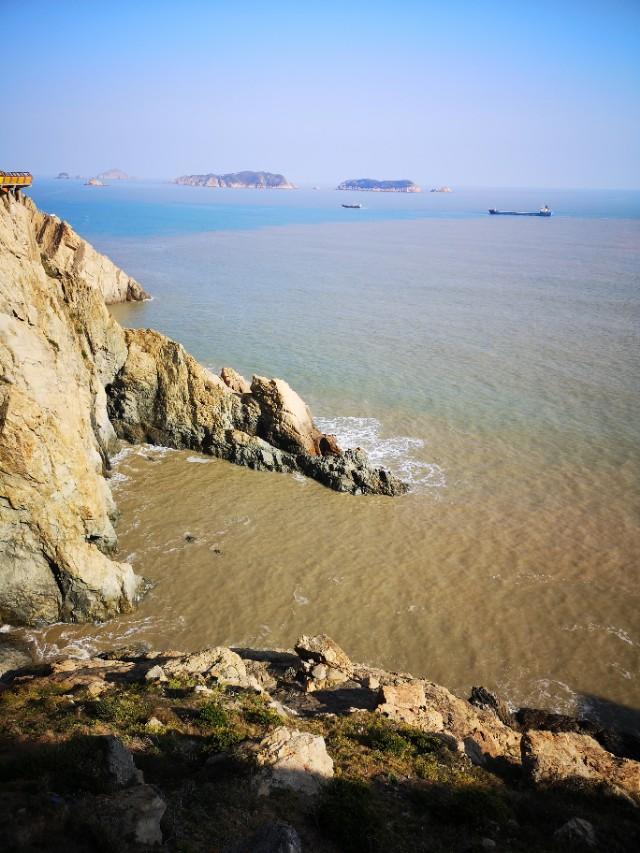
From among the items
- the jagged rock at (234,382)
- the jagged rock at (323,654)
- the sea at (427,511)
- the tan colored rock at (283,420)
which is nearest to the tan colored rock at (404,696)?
the jagged rock at (323,654)

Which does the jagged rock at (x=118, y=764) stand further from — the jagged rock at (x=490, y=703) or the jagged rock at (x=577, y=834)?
the jagged rock at (x=490, y=703)

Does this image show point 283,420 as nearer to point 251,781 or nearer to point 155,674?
point 155,674

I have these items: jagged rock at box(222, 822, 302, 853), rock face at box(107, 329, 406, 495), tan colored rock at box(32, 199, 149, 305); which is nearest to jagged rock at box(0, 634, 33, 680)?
jagged rock at box(222, 822, 302, 853)

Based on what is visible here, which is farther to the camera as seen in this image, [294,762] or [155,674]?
[155,674]

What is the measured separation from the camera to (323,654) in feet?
54.2

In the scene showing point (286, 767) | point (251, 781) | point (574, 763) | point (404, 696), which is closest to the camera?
point (251, 781)

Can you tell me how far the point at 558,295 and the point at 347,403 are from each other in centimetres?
4515

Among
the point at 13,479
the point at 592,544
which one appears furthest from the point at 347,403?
the point at 13,479

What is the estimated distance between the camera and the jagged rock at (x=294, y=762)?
10.7 m

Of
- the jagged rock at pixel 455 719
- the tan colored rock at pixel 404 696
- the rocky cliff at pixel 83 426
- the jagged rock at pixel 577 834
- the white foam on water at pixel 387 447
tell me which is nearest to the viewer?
the jagged rock at pixel 577 834

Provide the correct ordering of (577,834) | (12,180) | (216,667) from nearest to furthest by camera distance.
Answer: (577,834) → (216,667) → (12,180)

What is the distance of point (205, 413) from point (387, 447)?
1078 centimetres

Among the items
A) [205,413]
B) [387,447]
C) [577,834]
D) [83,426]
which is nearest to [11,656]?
[83,426]

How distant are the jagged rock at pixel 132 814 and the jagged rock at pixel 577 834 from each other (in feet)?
23.4
